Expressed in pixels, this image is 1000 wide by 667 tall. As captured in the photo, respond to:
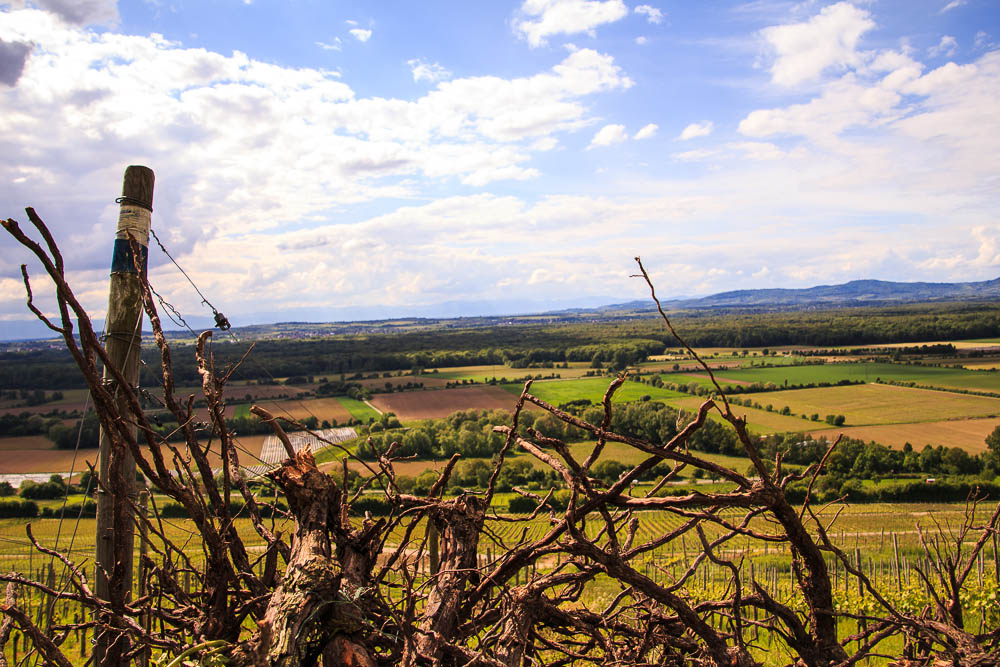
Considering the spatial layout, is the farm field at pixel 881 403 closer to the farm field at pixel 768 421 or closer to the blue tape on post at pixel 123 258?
the farm field at pixel 768 421

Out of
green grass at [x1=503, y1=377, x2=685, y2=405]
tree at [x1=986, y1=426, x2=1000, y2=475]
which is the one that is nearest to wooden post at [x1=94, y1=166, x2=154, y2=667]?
green grass at [x1=503, y1=377, x2=685, y2=405]

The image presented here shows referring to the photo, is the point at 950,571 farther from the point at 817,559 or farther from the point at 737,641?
the point at 737,641

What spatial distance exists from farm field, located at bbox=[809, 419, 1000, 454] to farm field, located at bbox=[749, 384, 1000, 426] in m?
1.63

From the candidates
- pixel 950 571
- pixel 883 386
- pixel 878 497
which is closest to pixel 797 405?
pixel 883 386

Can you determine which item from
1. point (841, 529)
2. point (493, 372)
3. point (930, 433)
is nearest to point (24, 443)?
point (493, 372)

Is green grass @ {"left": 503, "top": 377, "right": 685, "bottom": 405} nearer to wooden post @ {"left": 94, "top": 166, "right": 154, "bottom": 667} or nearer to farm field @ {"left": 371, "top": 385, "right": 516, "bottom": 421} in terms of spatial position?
farm field @ {"left": 371, "top": 385, "right": 516, "bottom": 421}

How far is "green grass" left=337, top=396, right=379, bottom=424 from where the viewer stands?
47.0 metres

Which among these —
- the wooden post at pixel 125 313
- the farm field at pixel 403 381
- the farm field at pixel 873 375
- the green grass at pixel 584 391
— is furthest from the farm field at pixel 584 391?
the wooden post at pixel 125 313

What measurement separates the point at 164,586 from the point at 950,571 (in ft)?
8.78

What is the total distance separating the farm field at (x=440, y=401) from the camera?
168ft

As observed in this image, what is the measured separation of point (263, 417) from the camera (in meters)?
2.15

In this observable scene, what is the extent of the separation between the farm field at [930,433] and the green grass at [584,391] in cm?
1806

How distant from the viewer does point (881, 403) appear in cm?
5894

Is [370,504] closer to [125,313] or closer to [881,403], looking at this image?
[125,313]
